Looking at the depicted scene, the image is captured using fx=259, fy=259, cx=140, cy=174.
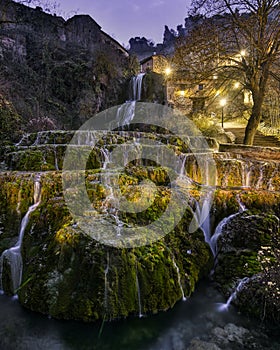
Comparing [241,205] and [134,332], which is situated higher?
[241,205]

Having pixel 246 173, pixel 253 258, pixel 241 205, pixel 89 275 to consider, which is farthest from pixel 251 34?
pixel 89 275

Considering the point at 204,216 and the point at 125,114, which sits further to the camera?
the point at 125,114

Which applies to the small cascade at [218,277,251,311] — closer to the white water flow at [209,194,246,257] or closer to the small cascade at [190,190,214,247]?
the white water flow at [209,194,246,257]

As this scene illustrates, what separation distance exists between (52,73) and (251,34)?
1442 centimetres

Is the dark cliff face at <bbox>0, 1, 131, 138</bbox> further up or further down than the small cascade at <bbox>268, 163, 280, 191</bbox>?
further up

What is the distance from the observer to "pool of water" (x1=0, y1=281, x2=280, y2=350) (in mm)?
3758

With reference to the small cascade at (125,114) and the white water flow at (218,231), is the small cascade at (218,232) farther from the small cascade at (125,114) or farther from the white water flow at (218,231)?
the small cascade at (125,114)

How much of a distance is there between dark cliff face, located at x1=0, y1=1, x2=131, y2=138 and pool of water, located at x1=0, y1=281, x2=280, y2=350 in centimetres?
1114

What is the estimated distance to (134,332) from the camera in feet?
13.0

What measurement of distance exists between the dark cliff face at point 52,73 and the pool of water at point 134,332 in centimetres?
1114

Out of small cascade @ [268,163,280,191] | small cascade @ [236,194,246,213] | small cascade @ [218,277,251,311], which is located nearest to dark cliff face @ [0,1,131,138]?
small cascade @ [236,194,246,213]

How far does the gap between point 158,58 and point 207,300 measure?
27909mm

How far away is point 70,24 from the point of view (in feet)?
90.2

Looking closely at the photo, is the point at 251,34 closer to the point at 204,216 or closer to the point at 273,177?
the point at 273,177
